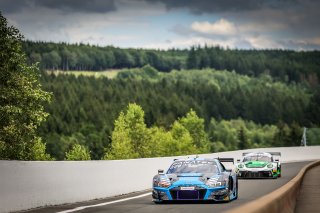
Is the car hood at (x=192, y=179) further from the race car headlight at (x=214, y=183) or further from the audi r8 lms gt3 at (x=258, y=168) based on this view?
the audi r8 lms gt3 at (x=258, y=168)

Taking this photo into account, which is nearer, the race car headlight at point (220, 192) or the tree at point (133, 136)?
the race car headlight at point (220, 192)

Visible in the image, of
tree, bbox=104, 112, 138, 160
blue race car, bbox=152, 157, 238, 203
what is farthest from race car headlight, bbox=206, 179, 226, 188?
tree, bbox=104, 112, 138, 160

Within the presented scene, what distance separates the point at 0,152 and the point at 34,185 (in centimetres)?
3155

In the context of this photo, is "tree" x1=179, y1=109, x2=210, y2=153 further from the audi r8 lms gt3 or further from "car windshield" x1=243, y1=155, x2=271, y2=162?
the audi r8 lms gt3

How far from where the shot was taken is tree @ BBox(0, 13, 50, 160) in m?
47.8

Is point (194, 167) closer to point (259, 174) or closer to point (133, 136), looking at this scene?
point (259, 174)

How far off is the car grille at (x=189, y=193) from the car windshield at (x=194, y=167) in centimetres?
97

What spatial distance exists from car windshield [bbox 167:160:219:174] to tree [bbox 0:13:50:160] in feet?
93.3

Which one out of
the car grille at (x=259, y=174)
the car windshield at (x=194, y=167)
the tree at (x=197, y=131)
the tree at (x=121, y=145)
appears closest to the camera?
the car windshield at (x=194, y=167)

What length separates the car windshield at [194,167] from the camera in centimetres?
1878

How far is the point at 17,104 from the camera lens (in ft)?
162

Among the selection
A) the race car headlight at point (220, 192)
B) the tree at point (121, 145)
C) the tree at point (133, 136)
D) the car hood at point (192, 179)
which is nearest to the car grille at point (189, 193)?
the car hood at point (192, 179)

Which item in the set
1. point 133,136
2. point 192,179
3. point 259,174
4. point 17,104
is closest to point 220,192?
point 192,179

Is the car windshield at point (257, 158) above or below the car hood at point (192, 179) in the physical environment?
below
